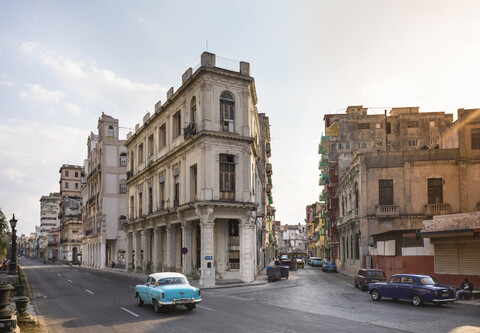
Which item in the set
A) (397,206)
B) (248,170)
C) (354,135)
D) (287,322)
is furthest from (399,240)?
(354,135)

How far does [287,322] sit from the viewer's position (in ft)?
49.0

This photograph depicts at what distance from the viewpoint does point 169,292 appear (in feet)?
55.7

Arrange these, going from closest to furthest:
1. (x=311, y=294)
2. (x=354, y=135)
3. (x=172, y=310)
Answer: (x=172, y=310) < (x=311, y=294) < (x=354, y=135)

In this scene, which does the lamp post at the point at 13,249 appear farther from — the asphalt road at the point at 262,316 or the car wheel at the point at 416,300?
the car wheel at the point at 416,300

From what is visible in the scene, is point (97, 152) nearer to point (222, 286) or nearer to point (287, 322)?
point (222, 286)

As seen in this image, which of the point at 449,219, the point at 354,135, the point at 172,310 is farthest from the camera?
the point at 354,135

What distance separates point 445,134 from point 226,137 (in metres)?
26.9

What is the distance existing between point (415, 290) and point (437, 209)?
77.6 ft

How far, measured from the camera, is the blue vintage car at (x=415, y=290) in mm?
19438

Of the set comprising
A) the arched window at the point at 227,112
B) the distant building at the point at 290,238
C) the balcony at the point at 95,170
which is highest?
the arched window at the point at 227,112

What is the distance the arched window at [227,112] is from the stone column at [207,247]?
6.78m

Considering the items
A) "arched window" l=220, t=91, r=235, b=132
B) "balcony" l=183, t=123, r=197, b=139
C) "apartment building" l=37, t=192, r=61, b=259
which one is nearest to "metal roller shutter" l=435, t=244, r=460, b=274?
"arched window" l=220, t=91, r=235, b=132

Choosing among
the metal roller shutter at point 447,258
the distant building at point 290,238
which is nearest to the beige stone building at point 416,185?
the metal roller shutter at point 447,258

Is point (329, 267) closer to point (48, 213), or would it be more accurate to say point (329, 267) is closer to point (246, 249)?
point (246, 249)
